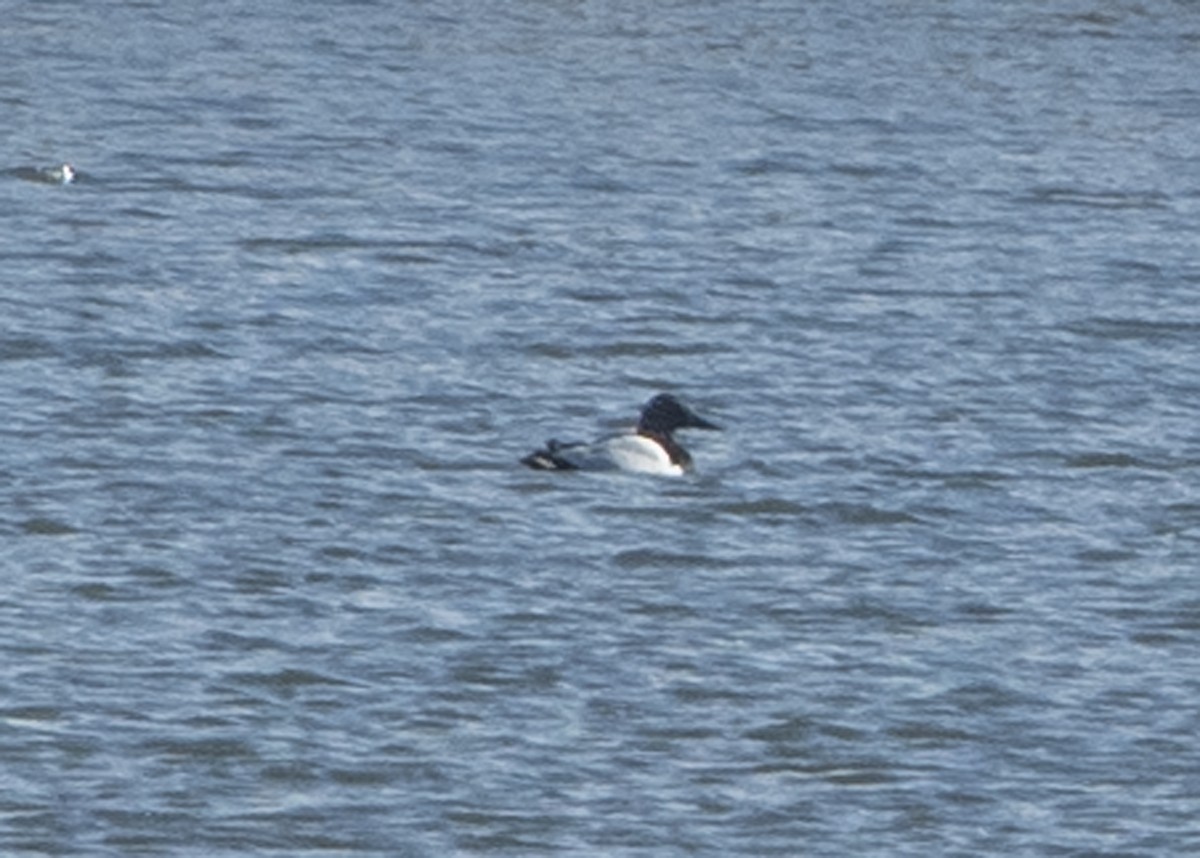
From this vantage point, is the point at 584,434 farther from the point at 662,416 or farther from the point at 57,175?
the point at 57,175

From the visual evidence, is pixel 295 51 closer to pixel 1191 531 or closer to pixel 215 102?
pixel 215 102

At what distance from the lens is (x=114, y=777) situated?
15547 millimetres

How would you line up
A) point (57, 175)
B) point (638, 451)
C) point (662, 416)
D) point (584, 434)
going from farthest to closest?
1. point (57, 175)
2. point (584, 434)
3. point (662, 416)
4. point (638, 451)

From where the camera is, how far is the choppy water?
15.9 metres

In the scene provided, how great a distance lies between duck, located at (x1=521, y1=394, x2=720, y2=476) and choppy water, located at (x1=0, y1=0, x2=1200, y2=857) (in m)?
0.15

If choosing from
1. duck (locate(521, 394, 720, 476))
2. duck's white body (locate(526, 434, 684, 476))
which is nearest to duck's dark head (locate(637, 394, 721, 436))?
duck (locate(521, 394, 720, 476))

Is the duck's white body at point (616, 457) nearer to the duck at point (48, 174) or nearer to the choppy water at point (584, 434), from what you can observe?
the choppy water at point (584, 434)

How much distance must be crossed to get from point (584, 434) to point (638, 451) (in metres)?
1.30

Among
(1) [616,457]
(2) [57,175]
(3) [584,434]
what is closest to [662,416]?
(1) [616,457]

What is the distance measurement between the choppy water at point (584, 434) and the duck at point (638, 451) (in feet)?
0.49

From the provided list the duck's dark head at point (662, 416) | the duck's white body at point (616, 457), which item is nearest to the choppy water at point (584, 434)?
the duck's white body at point (616, 457)

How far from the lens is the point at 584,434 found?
22.2 meters

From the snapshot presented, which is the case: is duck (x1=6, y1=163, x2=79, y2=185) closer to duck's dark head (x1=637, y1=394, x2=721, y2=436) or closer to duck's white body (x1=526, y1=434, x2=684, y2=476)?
duck's dark head (x1=637, y1=394, x2=721, y2=436)

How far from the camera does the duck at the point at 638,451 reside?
2083 centimetres
